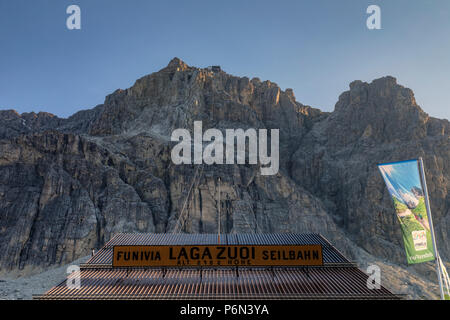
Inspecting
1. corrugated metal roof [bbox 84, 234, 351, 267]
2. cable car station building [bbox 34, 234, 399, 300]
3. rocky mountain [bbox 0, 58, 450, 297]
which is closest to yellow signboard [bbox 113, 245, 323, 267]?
cable car station building [bbox 34, 234, 399, 300]

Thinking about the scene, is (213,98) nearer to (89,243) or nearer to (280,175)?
(280,175)

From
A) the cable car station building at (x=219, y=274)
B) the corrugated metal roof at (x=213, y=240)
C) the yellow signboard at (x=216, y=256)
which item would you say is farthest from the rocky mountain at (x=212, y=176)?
the yellow signboard at (x=216, y=256)

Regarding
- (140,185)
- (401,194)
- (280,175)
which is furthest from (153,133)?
(401,194)

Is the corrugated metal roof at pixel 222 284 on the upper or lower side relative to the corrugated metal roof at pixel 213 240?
lower

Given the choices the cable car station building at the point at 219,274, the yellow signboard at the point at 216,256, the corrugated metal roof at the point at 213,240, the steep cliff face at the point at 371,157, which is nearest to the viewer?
the cable car station building at the point at 219,274

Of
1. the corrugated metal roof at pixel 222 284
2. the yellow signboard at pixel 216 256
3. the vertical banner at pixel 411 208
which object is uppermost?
the vertical banner at pixel 411 208

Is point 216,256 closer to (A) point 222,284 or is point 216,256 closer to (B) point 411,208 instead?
(A) point 222,284

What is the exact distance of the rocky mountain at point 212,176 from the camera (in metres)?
96.9

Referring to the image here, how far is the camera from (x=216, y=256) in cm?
3681

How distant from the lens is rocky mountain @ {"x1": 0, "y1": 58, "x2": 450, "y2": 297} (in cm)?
9694

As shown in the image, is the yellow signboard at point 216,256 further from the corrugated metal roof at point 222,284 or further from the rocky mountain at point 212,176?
the rocky mountain at point 212,176


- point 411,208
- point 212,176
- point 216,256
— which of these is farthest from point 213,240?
point 212,176

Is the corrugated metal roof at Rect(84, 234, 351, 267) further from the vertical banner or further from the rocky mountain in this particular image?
the rocky mountain
